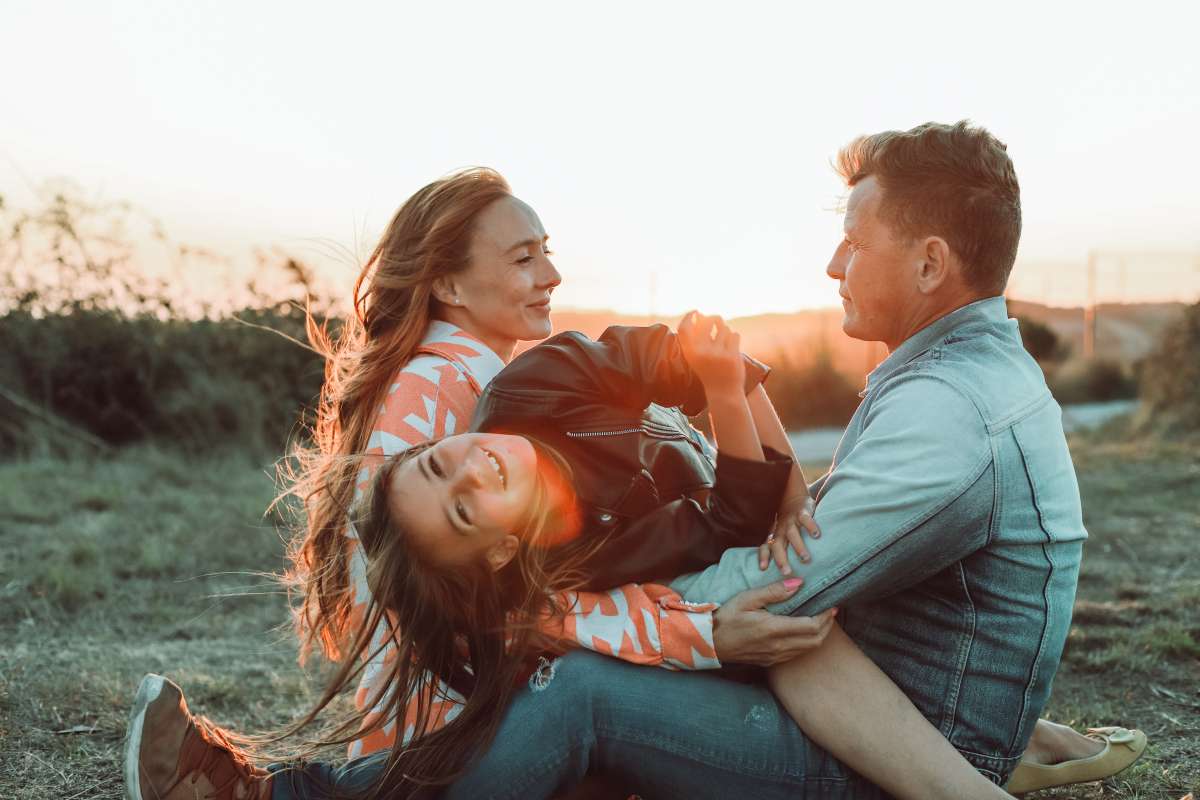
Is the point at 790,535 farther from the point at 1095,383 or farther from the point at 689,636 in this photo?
the point at 1095,383

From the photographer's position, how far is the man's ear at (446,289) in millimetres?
3404

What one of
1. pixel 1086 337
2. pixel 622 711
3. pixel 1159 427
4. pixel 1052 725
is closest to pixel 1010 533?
pixel 622 711

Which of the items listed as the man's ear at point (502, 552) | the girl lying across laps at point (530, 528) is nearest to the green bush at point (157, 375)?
the girl lying across laps at point (530, 528)

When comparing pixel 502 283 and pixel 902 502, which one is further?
pixel 502 283

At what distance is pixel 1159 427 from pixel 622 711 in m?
11.0

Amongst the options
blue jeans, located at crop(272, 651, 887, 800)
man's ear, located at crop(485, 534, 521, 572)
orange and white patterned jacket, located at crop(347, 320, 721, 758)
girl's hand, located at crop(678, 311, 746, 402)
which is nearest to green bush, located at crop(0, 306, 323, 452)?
orange and white patterned jacket, located at crop(347, 320, 721, 758)

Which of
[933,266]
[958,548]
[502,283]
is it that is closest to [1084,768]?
[958,548]

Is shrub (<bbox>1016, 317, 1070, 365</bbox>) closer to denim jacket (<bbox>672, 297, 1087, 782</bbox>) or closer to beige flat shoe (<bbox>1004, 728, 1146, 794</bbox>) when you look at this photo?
beige flat shoe (<bbox>1004, 728, 1146, 794</bbox>)

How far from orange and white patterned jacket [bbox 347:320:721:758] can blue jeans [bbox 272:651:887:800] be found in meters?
0.07

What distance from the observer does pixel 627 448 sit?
2605 millimetres

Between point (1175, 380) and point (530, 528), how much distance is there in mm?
11273

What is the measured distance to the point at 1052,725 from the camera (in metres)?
3.05

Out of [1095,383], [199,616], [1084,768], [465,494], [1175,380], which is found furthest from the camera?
[1095,383]

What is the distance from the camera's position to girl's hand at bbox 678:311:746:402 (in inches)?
99.5
